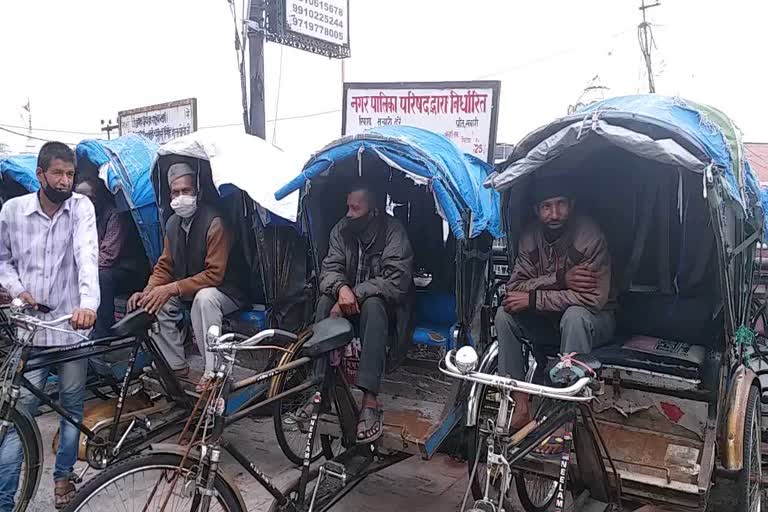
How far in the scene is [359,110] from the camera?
708 cm

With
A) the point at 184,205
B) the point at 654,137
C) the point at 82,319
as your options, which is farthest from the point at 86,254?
the point at 654,137

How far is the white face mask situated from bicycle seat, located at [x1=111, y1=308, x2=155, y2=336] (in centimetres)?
81

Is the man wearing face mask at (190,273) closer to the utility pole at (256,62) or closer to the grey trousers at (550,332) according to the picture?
the grey trousers at (550,332)

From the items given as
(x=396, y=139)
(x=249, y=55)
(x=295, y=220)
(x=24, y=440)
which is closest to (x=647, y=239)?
(x=396, y=139)

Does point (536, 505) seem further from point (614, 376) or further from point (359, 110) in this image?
point (359, 110)

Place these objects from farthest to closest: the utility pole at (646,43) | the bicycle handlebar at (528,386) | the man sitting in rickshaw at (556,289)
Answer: the utility pole at (646,43) < the man sitting in rickshaw at (556,289) < the bicycle handlebar at (528,386)

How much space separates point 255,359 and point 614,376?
254cm

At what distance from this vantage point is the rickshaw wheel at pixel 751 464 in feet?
9.95

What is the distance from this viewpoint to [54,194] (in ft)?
11.2

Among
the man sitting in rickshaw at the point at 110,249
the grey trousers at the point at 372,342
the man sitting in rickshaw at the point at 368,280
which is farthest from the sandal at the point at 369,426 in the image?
the man sitting in rickshaw at the point at 110,249

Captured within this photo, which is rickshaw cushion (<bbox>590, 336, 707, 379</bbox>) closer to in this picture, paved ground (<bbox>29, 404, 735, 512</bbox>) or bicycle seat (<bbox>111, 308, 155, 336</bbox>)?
paved ground (<bbox>29, 404, 735, 512</bbox>)

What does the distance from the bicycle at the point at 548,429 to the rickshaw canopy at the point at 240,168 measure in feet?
6.76

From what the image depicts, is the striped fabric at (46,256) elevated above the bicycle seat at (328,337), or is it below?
above

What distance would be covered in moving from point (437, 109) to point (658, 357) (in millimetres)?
3951
